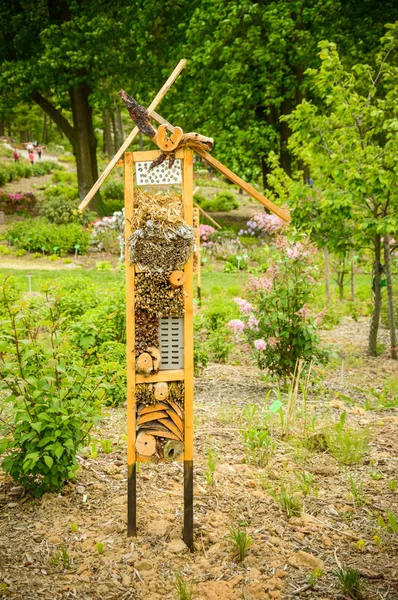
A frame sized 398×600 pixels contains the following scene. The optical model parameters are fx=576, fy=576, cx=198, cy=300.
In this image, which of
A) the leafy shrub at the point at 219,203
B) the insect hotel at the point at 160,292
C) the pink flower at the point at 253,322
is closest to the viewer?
the insect hotel at the point at 160,292

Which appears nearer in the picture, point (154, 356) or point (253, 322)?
point (154, 356)

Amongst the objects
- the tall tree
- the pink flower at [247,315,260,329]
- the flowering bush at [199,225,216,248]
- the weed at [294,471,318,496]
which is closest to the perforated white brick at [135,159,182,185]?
the weed at [294,471,318,496]

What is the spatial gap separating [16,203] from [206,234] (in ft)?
22.6

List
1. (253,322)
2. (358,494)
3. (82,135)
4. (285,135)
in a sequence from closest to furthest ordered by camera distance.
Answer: (358,494) → (253,322) → (285,135) → (82,135)

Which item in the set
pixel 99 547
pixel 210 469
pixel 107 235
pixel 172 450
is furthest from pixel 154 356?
pixel 107 235

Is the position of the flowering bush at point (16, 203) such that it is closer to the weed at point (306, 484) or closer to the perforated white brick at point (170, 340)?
the weed at point (306, 484)

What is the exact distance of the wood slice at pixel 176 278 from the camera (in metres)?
2.87

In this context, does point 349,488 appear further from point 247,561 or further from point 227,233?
point 227,233

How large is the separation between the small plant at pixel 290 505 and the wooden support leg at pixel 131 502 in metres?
0.87

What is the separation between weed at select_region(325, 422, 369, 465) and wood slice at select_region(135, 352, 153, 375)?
1665mm

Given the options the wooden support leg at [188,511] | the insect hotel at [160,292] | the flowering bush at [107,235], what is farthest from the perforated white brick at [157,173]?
the flowering bush at [107,235]

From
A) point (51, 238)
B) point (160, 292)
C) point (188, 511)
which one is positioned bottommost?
point (188, 511)

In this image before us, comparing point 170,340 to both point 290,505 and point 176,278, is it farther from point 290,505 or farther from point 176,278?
point 290,505

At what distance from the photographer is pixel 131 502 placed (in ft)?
9.90
